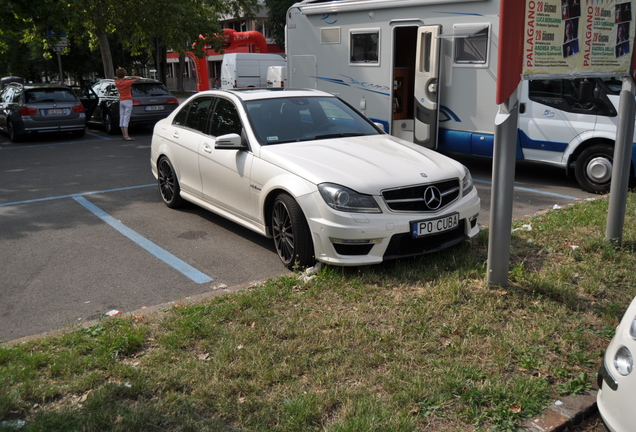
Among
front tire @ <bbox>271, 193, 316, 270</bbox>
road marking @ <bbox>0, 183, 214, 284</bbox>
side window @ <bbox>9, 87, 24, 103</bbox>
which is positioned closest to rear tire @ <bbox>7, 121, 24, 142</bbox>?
side window @ <bbox>9, 87, 24, 103</bbox>


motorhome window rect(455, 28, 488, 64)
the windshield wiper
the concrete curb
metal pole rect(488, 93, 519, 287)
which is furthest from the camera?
motorhome window rect(455, 28, 488, 64)

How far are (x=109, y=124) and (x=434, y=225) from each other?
14600 millimetres

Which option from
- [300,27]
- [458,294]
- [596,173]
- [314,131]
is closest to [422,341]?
[458,294]

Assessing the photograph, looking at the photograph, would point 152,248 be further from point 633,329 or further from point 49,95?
point 49,95

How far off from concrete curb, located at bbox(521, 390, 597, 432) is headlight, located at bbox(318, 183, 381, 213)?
2323mm

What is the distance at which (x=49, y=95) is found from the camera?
1673 cm

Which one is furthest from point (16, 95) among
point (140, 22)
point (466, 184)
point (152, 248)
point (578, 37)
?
point (578, 37)

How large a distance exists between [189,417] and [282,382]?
613 millimetres

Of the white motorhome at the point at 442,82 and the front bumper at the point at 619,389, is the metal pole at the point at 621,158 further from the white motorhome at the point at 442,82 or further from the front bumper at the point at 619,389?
the front bumper at the point at 619,389

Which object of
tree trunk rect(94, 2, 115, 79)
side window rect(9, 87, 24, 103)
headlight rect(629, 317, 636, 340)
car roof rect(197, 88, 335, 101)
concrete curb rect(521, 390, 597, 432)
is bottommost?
concrete curb rect(521, 390, 597, 432)

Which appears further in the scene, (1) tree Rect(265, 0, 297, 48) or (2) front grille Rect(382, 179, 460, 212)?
(1) tree Rect(265, 0, 297, 48)

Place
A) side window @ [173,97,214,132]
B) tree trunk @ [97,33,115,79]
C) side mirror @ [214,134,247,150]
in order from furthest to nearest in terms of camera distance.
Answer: tree trunk @ [97,33,115,79]
side window @ [173,97,214,132]
side mirror @ [214,134,247,150]

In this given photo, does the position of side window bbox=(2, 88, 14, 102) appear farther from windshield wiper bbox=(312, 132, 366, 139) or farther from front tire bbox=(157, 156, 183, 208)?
windshield wiper bbox=(312, 132, 366, 139)

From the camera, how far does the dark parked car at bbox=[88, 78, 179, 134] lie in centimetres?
1745
